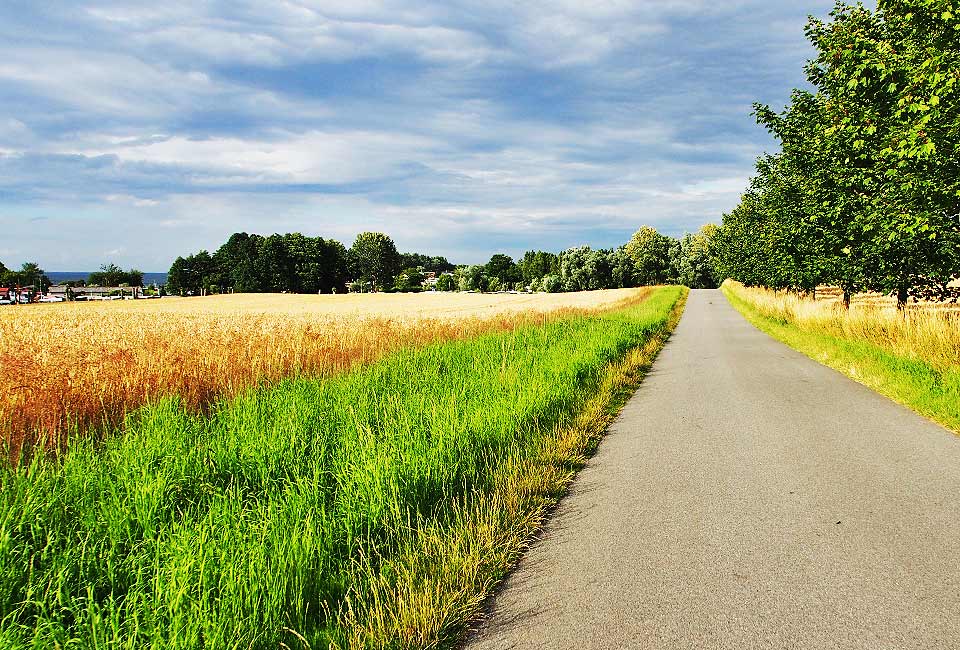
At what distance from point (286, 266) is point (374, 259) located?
96.3 feet

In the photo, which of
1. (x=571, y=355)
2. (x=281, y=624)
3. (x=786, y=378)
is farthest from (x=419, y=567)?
(x=786, y=378)

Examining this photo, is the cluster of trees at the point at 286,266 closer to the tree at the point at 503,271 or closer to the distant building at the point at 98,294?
the distant building at the point at 98,294

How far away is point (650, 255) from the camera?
13438cm

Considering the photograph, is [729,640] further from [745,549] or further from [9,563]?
[9,563]

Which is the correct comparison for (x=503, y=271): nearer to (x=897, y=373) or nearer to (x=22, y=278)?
(x=22, y=278)

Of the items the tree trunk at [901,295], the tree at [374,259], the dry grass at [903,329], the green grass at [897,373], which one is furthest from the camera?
the tree at [374,259]

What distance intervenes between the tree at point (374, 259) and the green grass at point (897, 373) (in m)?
131

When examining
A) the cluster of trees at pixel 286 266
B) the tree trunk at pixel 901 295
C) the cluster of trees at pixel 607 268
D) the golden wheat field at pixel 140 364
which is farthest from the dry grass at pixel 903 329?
the cluster of trees at pixel 286 266

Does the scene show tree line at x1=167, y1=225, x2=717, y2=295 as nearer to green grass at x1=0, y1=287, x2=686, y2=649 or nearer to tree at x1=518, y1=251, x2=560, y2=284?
tree at x1=518, y1=251, x2=560, y2=284

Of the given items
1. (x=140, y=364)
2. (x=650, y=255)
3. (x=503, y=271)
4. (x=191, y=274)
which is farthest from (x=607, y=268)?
(x=140, y=364)

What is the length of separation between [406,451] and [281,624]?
2.24 meters

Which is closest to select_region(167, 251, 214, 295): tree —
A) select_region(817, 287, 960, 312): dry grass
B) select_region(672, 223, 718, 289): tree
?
select_region(672, 223, 718, 289): tree

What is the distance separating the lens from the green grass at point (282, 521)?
9.27ft

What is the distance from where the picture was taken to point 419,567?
3.52 m
